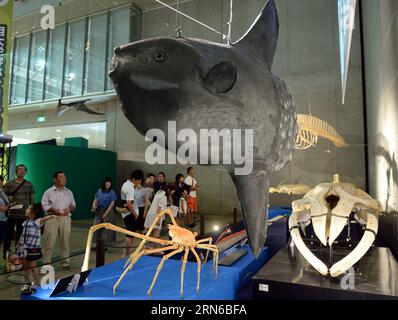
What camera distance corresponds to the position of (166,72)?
44 cm

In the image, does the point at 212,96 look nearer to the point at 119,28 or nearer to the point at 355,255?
the point at 355,255

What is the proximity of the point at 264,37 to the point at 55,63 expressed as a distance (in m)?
13.9

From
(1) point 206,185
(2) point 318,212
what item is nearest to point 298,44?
(1) point 206,185

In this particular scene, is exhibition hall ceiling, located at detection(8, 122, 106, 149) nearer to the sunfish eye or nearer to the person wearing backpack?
the person wearing backpack

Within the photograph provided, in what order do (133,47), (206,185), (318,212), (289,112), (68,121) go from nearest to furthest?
(133,47) < (289,112) < (318,212) < (206,185) < (68,121)

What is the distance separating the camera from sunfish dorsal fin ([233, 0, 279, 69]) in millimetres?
789

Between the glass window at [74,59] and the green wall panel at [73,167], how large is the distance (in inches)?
119

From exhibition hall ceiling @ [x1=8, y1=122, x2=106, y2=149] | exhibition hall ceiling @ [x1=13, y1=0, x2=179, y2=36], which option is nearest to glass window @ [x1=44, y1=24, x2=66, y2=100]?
exhibition hall ceiling @ [x1=13, y1=0, x2=179, y2=36]

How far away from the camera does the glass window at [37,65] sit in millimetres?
12828

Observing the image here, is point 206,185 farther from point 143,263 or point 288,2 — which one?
point 143,263

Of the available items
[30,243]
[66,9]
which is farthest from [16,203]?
[66,9]

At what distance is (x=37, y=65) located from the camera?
1316 centimetres

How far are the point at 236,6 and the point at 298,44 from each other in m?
2.26

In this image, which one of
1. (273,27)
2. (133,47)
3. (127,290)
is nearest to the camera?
(133,47)
